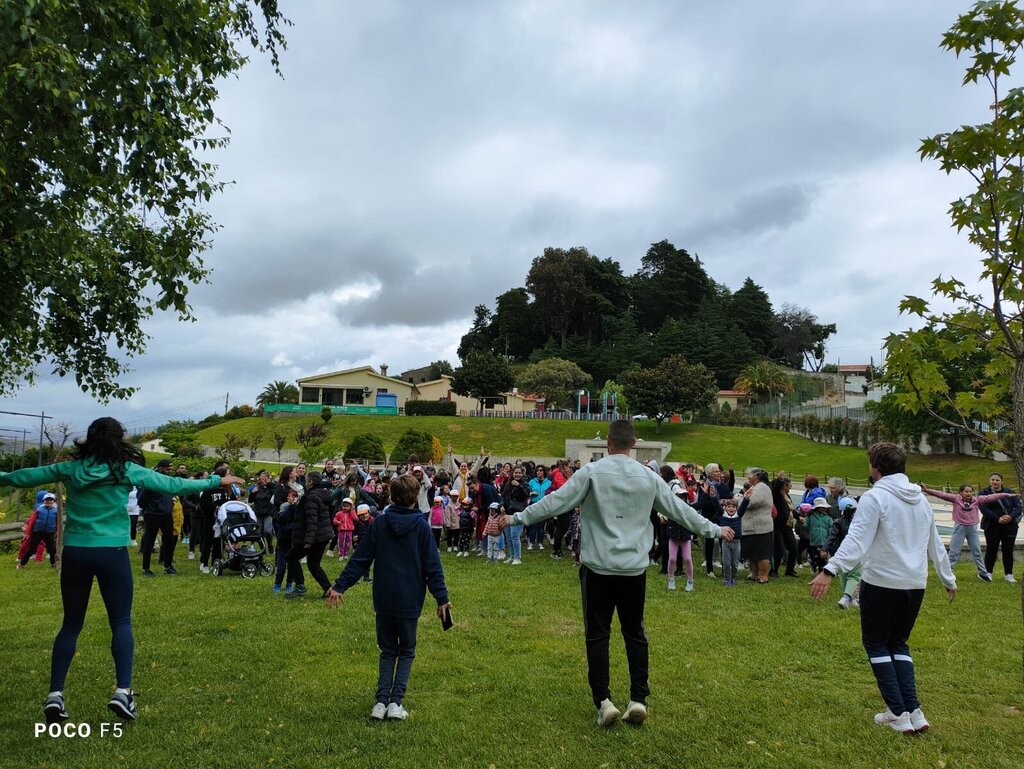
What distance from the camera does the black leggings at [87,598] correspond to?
14.2 ft

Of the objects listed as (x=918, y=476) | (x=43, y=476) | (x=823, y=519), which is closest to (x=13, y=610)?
(x=43, y=476)

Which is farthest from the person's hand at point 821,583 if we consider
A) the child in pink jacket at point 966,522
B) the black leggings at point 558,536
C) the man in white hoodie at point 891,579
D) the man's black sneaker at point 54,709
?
the black leggings at point 558,536

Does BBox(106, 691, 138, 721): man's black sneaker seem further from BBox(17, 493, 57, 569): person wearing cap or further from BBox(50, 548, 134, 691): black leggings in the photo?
BBox(17, 493, 57, 569): person wearing cap

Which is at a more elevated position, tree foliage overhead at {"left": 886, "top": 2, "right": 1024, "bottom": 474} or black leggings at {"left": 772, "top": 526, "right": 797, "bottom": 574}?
tree foliage overhead at {"left": 886, "top": 2, "right": 1024, "bottom": 474}

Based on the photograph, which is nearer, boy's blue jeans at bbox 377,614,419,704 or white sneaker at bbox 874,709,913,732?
white sneaker at bbox 874,709,913,732

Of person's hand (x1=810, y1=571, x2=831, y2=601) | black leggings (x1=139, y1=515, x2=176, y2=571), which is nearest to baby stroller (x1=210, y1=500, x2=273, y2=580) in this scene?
black leggings (x1=139, y1=515, x2=176, y2=571)

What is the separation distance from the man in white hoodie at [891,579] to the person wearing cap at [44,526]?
1331cm

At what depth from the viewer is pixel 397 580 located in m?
4.86

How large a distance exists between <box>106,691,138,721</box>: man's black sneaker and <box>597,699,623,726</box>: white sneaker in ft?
10.5

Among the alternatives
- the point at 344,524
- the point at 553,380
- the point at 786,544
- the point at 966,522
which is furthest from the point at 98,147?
the point at 553,380

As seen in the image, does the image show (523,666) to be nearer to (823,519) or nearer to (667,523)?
(667,523)

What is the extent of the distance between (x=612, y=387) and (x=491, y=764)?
67.3 metres

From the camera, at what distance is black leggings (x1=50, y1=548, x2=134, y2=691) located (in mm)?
4324

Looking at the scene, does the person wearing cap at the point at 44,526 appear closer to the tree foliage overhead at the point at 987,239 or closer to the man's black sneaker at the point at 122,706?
the man's black sneaker at the point at 122,706
